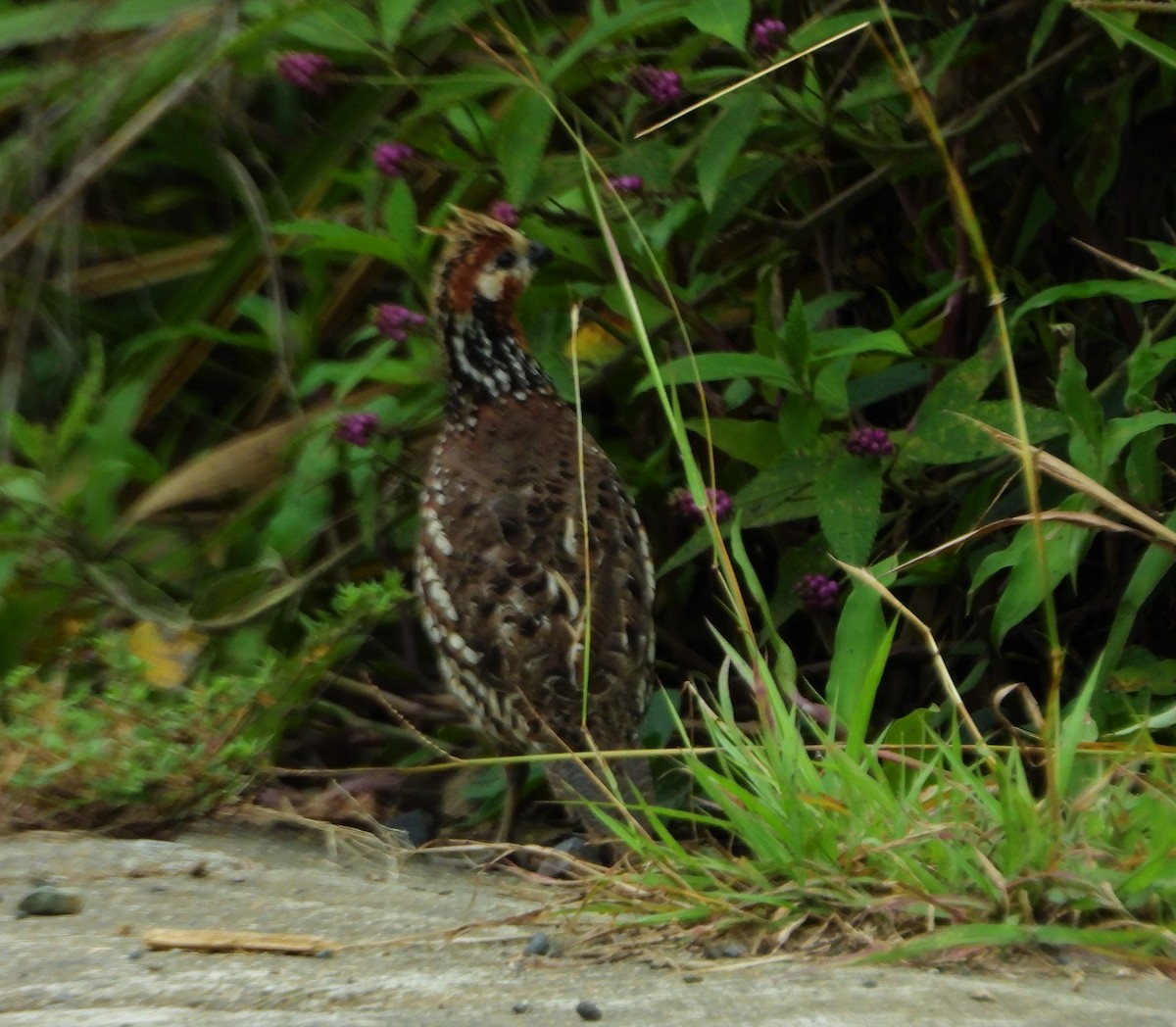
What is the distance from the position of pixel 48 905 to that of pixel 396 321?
1902mm

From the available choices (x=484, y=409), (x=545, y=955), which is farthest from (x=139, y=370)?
(x=545, y=955)

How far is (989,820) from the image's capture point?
8.02 ft

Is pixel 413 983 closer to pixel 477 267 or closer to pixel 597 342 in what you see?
pixel 477 267

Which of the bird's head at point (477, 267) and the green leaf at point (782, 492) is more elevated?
the bird's head at point (477, 267)

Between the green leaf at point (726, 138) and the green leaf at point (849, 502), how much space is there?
Answer: 0.60 m

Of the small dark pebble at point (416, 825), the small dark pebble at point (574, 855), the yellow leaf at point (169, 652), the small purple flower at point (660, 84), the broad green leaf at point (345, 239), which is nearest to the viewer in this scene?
the small dark pebble at point (574, 855)

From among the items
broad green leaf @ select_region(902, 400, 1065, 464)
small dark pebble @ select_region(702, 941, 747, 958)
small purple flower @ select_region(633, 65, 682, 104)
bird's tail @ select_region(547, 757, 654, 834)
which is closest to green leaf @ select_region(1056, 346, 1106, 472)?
broad green leaf @ select_region(902, 400, 1065, 464)

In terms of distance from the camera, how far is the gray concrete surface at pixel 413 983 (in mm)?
1938

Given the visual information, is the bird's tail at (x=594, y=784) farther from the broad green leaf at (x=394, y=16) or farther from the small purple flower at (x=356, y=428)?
the broad green leaf at (x=394, y=16)

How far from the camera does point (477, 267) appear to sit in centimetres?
431

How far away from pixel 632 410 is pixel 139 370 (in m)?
1.50

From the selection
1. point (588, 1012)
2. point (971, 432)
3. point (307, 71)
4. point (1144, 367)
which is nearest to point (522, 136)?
point (307, 71)

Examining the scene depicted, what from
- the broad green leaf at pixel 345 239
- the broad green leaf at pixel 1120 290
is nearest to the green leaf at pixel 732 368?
the broad green leaf at pixel 1120 290

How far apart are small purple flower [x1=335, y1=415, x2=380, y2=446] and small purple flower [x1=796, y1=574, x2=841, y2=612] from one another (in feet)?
3.45
